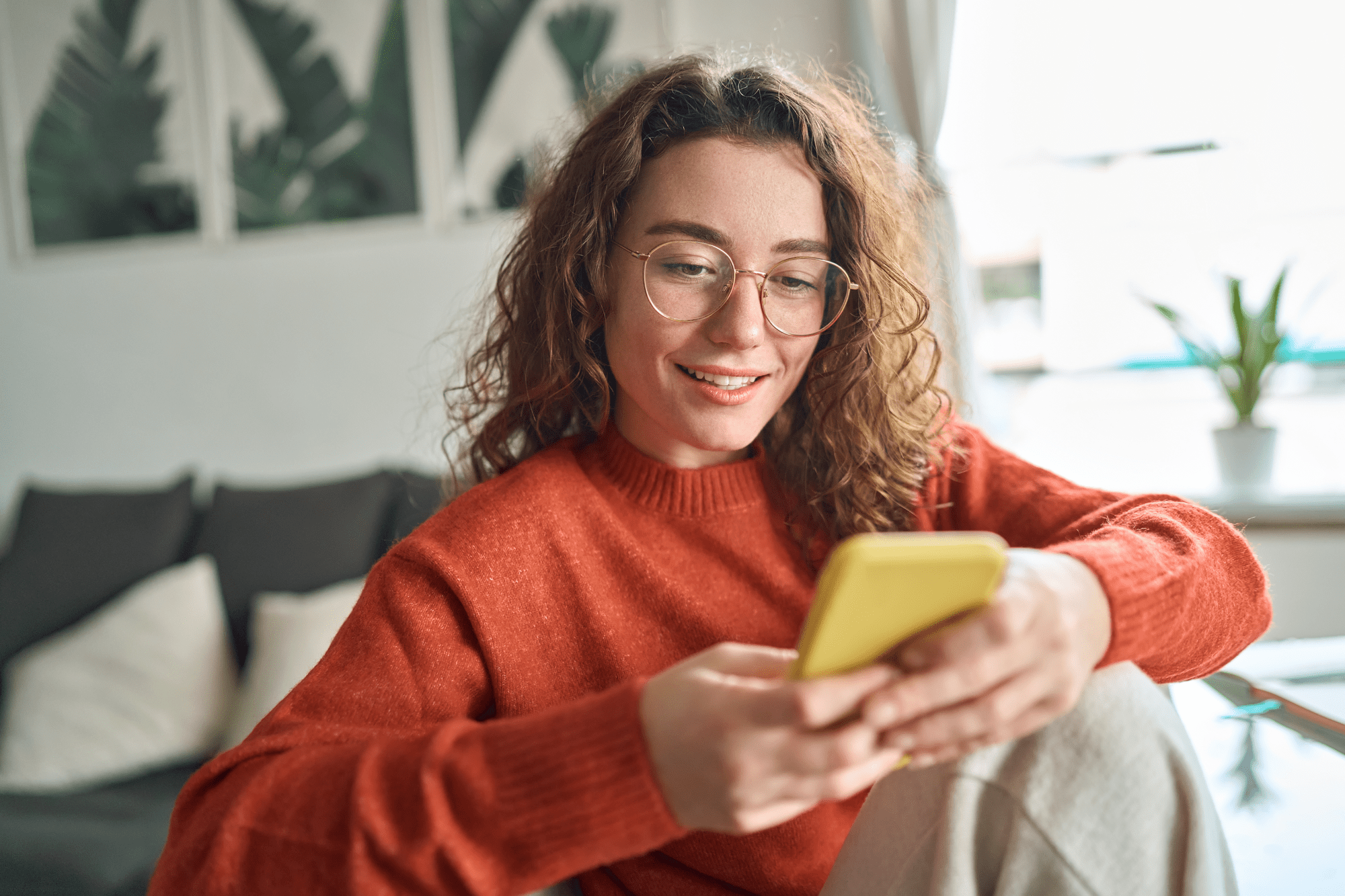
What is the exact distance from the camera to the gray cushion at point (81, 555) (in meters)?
2.45

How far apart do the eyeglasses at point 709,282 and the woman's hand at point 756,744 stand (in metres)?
0.49

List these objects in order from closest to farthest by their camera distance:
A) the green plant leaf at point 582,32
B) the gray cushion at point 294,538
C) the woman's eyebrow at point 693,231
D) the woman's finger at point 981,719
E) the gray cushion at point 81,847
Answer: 1. the woman's finger at point 981,719
2. the woman's eyebrow at point 693,231
3. the gray cushion at point 81,847
4. the gray cushion at point 294,538
5. the green plant leaf at point 582,32

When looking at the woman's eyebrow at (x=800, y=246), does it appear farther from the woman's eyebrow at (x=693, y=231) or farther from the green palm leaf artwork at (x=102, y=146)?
the green palm leaf artwork at (x=102, y=146)

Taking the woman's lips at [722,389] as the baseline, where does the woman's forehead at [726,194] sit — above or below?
above

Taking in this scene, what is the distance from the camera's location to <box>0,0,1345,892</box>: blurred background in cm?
247

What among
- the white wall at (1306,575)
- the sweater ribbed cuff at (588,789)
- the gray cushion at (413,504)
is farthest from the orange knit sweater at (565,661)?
the white wall at (1306,575)

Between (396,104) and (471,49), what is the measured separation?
29 cm

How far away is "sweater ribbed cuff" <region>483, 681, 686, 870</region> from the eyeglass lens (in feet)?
1.60

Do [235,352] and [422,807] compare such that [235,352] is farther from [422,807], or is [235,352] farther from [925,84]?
[422,807]

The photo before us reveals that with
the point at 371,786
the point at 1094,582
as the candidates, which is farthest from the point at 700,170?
the point at 371,786

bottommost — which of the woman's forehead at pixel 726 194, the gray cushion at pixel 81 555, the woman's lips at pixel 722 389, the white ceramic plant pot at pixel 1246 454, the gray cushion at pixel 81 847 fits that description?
the gray cushion at pixel 81 847

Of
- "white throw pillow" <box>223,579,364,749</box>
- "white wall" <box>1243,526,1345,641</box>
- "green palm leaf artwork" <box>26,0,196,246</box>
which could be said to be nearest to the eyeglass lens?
"white throw pillow" <box>223,579,364,749</box>

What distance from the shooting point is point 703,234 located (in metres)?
1.01

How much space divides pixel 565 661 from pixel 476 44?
90.0 inches
